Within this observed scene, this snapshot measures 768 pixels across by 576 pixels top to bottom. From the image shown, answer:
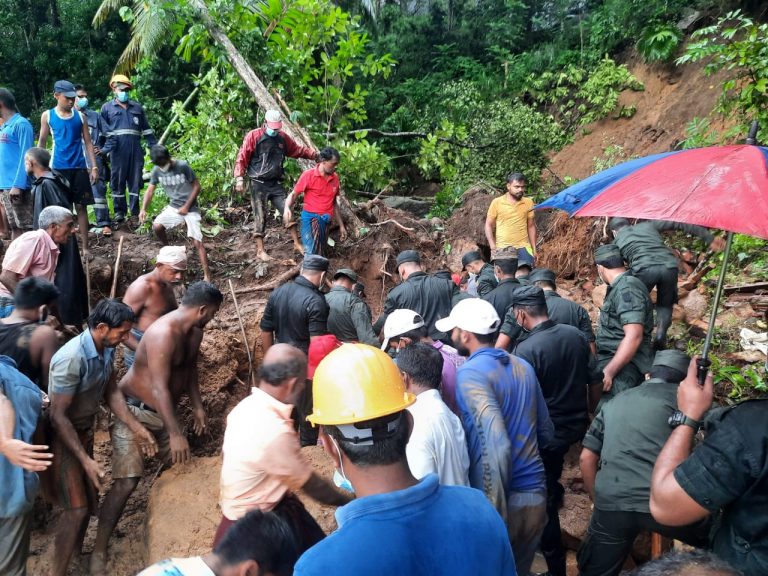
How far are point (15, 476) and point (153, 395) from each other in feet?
3.88

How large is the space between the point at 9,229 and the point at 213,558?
6368 mm

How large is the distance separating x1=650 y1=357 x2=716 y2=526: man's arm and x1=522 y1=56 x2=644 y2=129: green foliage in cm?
1255

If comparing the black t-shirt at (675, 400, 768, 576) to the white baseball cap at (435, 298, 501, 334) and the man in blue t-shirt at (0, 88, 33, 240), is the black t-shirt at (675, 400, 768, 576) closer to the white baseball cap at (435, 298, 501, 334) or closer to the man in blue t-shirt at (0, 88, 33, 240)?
the white baseball cap at (435, 298, 501, 334)

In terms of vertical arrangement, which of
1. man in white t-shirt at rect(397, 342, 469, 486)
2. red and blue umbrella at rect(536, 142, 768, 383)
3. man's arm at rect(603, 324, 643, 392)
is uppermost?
red and blue umbrella at rect(536, 142, 768, 383)

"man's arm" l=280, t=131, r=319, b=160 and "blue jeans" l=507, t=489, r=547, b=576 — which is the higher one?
"man's arm" l=280, t=131, r=319, b=160

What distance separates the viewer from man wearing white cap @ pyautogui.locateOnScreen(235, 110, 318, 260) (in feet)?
24.8

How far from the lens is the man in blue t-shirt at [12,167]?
6.29 metres

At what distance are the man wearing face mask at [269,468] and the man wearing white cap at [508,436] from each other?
788mm

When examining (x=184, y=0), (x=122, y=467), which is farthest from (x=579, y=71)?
(x=122, y=467)

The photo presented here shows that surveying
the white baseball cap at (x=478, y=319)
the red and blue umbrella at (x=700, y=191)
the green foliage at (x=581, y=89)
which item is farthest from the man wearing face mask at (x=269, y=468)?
the green foliage at (x=581, y=89)

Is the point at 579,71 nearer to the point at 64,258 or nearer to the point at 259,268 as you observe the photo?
the point at 259,268

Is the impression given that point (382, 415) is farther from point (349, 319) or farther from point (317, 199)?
point (317, 199)

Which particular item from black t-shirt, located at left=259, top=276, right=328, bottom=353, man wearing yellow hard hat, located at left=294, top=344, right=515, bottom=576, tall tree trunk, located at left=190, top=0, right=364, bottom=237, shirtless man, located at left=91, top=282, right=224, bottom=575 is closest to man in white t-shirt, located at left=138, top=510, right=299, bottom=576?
man wearing yellow hard hat, located at left=294, top=344, right=515, bottom=576

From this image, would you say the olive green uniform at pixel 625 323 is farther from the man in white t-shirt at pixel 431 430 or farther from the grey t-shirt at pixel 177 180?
the grey t-shirt at pixel 177 180
